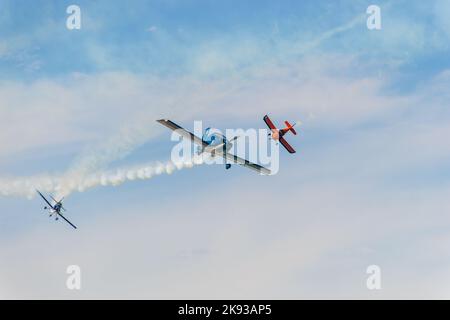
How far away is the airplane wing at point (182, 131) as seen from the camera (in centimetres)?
11447

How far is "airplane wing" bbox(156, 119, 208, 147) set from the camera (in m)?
114

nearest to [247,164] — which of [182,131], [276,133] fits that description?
[276,133]

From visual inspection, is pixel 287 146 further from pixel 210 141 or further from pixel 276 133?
pixel 210 141

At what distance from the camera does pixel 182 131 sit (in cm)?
11831

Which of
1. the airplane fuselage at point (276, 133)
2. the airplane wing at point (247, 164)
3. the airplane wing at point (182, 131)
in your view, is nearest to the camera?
the airplane wing at point (182, 131)

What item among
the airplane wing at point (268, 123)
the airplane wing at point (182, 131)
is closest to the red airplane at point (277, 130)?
the airplane wing at point (268, 123)

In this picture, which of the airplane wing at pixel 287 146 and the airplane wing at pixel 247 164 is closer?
the airplane wing at pixel 287 146

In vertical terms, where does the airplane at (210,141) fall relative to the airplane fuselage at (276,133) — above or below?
below

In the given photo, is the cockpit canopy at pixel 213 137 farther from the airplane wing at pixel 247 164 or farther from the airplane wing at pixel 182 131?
the airplane wing at pixel 247 164

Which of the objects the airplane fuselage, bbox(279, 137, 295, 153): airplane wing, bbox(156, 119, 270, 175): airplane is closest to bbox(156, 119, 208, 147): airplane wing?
bbox(156, 119, 270, 175): airplane
